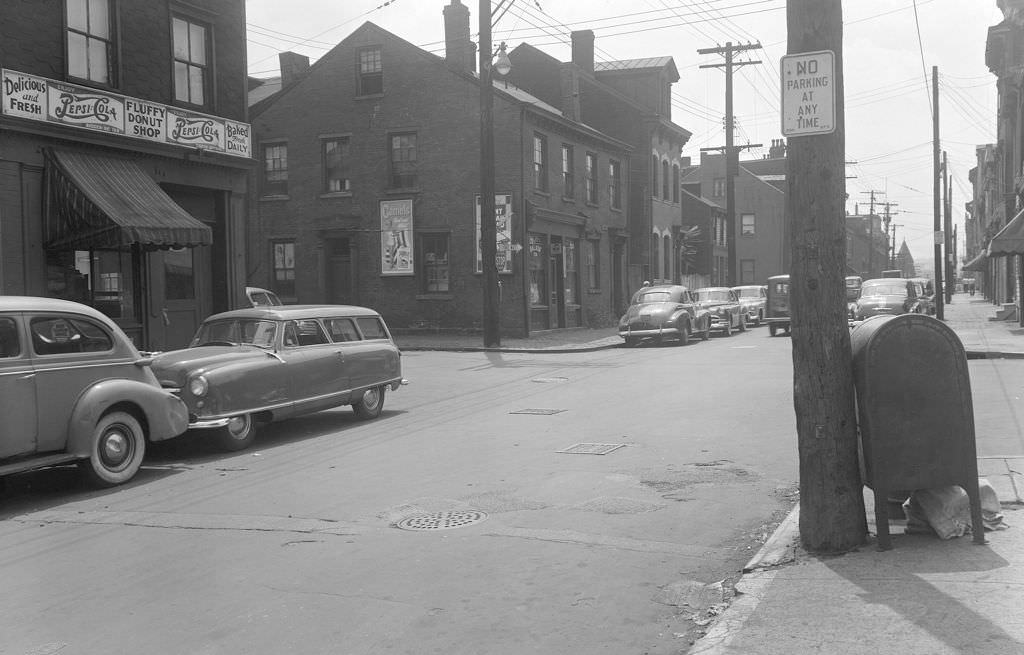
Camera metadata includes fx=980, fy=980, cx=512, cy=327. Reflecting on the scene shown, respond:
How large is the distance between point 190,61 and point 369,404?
833 cm

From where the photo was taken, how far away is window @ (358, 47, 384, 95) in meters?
32.0

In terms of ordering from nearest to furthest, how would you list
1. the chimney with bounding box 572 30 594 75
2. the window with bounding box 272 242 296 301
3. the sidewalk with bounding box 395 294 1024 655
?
the sidewalk with bounding box 395 294 1024 655, the window with bounding box 272 242 296 301, the chimney with bounding box 572 30 594 75

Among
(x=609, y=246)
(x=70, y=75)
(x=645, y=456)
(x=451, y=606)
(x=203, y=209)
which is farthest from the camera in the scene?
(x=609, y=246)

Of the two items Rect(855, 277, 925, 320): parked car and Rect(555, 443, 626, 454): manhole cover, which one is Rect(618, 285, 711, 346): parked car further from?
Rect(555, 443, 626, 454): manhole cover

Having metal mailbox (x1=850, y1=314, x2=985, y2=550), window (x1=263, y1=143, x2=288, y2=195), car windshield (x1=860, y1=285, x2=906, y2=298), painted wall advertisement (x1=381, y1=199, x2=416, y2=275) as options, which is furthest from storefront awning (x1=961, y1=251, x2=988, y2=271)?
metal mailbox (x1=850, y1=314, x2=985, y2=550)

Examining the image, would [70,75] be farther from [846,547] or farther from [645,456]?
[846,547]

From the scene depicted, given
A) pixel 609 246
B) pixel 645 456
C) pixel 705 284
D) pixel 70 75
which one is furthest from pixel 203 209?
pixel 705 284

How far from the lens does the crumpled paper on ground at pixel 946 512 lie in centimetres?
596

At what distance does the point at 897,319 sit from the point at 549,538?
8.86 ft

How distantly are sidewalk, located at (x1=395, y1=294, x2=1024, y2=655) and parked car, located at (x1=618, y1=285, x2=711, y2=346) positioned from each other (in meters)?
20.0

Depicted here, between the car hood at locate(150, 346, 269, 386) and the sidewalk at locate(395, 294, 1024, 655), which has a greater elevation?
the car hood at locate(150, 346, 269, 386)

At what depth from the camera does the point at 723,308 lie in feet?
105

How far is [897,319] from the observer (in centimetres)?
587

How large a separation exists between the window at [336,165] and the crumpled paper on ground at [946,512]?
2791 centimetres
